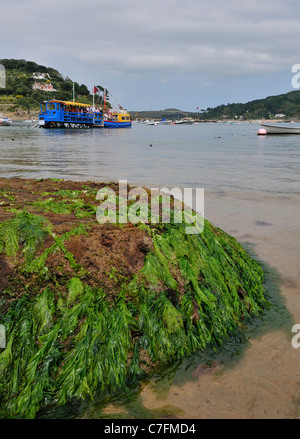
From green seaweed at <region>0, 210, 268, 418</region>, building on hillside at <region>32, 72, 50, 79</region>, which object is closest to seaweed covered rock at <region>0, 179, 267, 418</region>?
green seaweed at <region>0, 210, 268, 418</region>

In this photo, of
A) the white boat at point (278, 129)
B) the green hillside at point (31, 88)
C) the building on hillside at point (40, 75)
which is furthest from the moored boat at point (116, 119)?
the building on hillside at point (40, 75)

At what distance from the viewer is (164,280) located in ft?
10.4

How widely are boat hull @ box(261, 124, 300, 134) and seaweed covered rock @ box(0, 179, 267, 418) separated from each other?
53943 millimetres

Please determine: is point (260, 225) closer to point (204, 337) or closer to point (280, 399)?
point (204, 337)

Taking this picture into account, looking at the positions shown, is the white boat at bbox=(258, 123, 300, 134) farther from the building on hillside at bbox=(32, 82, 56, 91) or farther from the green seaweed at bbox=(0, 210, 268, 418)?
the building on hillside at bbox=(32, 82, 56, 91)

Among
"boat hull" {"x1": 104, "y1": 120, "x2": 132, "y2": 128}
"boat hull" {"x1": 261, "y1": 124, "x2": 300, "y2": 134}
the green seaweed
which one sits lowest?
the green seaweed

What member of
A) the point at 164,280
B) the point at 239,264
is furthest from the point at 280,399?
the point at 239,264

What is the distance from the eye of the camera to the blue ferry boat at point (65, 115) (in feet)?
209

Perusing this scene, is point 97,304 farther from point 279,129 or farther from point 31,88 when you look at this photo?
point 31,88

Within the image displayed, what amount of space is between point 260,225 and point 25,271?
198 inches

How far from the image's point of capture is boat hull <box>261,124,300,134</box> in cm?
5168

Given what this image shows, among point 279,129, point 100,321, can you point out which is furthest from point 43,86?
point 100,321

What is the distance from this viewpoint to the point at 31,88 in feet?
461

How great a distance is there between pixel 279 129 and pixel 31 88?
392 ft
